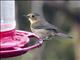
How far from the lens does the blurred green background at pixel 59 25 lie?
440cm

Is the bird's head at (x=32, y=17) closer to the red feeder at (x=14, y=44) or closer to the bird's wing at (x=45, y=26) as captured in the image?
the bird's wing at (x=45, y=26)

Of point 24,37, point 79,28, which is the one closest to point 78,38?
point 79,28

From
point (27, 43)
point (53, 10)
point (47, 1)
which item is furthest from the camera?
point (53, 10)

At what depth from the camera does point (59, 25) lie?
4.79 m

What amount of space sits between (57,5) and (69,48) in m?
0.61

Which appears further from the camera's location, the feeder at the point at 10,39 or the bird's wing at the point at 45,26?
the bird's wing at the point at 45,26

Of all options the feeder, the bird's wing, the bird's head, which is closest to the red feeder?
the feeder

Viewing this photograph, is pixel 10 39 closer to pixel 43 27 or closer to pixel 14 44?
pixel 14 44

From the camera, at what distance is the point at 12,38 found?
101 inches

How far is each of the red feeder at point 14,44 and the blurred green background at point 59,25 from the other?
5.38 ft

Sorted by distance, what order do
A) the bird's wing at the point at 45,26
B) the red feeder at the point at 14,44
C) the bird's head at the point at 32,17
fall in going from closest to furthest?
the red feeder at the point at 14,44
the bird's head at the point at 32,17
the bird's wing at the point at 45,26

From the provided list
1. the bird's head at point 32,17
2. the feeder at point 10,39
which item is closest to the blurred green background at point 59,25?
the bird's head at point 32,17

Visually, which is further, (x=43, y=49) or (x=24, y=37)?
(x=43, y=49)

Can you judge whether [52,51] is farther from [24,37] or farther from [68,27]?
[24,37]
